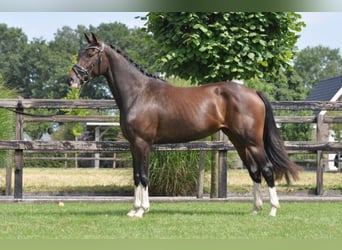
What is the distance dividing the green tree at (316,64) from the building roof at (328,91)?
4300 cm

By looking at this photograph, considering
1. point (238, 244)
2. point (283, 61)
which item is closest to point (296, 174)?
point (283, 61)

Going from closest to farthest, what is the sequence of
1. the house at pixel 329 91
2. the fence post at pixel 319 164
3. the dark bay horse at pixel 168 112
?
1. the dark bay horse at pixel 168 112
2. the fence post at pixel 319 164
3. the house at pixel 329 91

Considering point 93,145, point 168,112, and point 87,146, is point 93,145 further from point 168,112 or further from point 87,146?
point 168,112

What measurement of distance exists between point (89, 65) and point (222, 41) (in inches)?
80.7

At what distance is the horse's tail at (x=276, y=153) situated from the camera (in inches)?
229

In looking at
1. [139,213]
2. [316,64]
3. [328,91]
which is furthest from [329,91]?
[316,64]

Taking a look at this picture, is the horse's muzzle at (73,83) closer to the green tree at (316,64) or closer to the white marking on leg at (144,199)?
the white marking on leg at (144,199)

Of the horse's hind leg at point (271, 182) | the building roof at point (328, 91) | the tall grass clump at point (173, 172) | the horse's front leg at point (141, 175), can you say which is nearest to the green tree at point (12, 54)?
the building roof at point (328, 91)

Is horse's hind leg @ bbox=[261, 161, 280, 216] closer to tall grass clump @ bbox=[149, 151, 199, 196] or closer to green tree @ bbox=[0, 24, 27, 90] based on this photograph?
tall grass clump @ bbox=[149, 151, 199, 196]

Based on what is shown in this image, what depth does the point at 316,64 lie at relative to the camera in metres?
75.9

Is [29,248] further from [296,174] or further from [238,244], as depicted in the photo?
[296,174]

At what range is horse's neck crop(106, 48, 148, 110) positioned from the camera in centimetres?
569

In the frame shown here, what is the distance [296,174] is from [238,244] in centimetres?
485

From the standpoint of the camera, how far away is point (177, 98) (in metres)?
5.70
